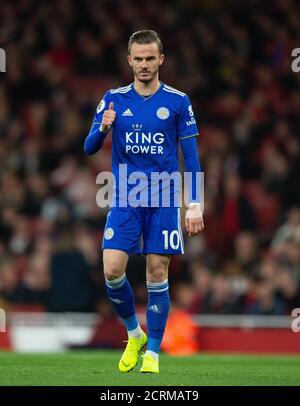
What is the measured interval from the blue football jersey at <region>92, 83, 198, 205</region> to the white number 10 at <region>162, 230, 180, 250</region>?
0.39 metres

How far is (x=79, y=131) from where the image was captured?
745 inches

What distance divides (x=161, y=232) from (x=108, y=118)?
86cm

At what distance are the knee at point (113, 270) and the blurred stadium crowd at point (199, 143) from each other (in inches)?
241

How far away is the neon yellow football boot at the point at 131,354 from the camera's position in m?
8.86

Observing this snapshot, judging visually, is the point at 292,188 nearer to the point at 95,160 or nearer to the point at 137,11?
the point at 95,160

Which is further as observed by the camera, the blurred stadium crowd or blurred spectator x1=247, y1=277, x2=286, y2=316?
the blurred stadium crowd

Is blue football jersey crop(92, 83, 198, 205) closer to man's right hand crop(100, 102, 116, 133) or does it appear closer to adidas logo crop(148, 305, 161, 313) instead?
man's right hand crop(100, 102, 116, 133)

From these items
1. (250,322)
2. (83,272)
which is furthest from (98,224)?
(250,322)

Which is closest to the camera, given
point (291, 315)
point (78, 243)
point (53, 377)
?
point (53, 377)

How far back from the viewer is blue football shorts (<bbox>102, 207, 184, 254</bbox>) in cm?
865

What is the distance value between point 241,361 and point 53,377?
3.84 metres

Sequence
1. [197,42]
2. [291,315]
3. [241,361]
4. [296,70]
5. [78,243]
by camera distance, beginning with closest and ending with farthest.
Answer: [241,361] < [291,315] < [78,243] < [296,70] < [197,42]

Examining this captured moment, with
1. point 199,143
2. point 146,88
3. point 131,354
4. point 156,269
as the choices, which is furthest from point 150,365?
point 199,143

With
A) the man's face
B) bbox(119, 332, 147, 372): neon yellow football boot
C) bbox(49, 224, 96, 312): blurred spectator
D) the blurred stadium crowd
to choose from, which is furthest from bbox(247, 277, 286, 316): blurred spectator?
the man's face
